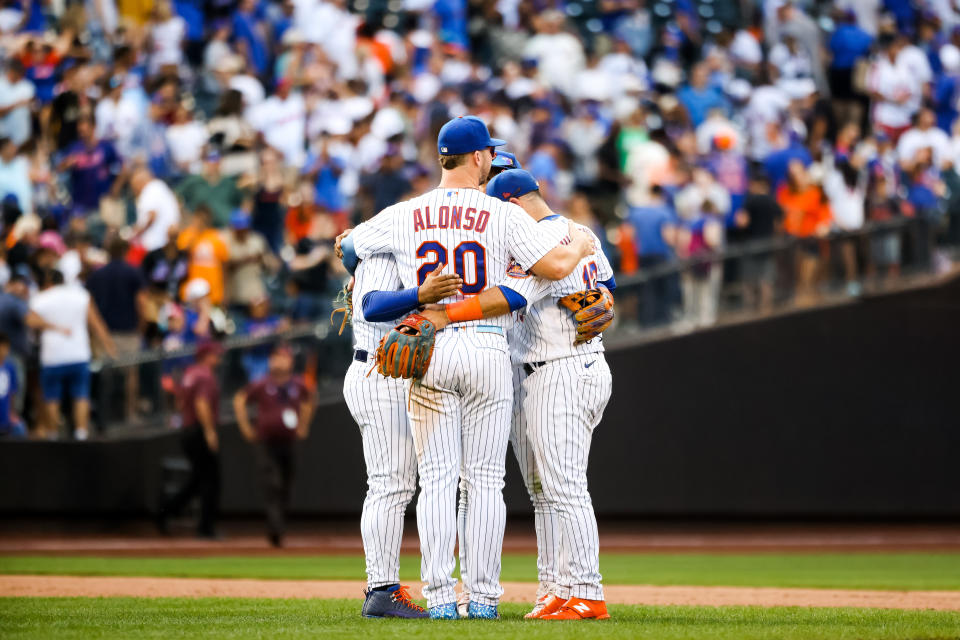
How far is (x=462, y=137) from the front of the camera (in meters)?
6.41

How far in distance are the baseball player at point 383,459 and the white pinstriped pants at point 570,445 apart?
58 cm

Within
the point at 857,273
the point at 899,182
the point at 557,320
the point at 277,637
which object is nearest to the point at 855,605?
the point at 557,320

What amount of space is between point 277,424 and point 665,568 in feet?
12.8

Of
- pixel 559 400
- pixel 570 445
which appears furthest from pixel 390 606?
pixel 559 400

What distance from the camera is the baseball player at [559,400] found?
6512 mm

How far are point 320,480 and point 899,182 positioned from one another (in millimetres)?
7170

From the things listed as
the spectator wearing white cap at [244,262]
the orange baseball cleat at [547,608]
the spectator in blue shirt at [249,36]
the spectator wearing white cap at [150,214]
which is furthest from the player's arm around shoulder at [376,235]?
the spectator in blue shirt at [249,36]

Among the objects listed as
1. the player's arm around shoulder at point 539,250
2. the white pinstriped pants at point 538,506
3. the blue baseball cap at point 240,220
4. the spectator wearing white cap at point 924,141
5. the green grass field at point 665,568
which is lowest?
the green grass field at point 665,568

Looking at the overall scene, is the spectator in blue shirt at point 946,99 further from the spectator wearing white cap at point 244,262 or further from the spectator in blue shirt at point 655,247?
the spectator wearing white cap at point 244,262

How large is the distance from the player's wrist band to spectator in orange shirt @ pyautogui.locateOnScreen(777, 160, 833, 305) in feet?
32.3

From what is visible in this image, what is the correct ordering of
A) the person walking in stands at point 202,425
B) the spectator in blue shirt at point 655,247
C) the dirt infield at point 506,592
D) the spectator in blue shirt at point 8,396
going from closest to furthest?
1. the dirt infield at point 506,592
2. the spectator in blue shirt at point 8,396
3. the person walking in stands at point 202,425
4. the spectator in blue shirt at point 655,247

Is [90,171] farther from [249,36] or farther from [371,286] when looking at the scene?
[371,286]

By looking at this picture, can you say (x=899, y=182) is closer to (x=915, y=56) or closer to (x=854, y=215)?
(x=854, y=215)

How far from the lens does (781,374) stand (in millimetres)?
16234
